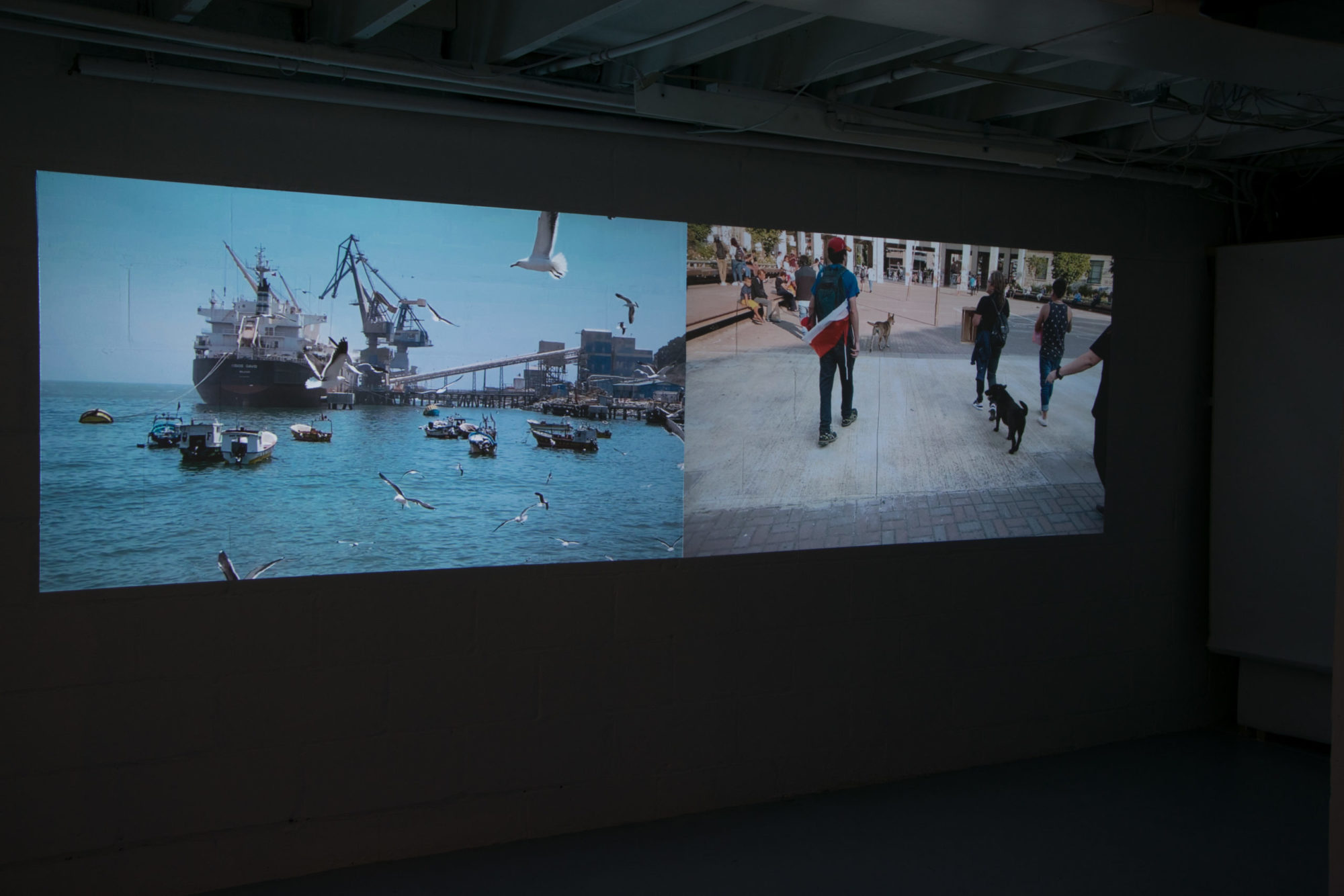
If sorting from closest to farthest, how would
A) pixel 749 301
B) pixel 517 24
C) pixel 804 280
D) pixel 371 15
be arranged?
pixel 371 15 < pixel 517 24 < pixel 749 301 < pixel 804 280

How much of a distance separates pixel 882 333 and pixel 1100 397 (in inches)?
48.4

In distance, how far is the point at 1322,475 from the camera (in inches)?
176

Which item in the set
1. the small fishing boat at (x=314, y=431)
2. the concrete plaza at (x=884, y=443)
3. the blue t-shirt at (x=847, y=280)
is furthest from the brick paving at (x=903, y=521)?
the small fishing boat at (x=314, y=431)

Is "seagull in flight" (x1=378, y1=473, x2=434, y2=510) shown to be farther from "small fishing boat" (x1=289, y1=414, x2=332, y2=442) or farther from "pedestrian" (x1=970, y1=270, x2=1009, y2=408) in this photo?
"pedestrian" (x1=970, y1=270, x2=1009, y2=408)

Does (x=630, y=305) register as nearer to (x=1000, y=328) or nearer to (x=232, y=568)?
(x=232, y=568)

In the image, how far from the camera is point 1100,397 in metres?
4.67

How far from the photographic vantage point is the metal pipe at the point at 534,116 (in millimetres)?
2850

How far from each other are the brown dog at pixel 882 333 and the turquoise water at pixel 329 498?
1000 millimetres

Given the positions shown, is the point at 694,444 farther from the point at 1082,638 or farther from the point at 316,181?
the point at 1082,638

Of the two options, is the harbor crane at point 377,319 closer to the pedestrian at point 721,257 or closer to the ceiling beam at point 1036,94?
the pedestrian at point 721,257

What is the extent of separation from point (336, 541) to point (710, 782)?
1682 millimetres

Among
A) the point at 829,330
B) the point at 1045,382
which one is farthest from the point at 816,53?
the point at 1045,382

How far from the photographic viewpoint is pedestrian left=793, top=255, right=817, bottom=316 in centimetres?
398

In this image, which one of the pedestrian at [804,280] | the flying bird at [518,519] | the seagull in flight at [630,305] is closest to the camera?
the flying bird at [518,519]
